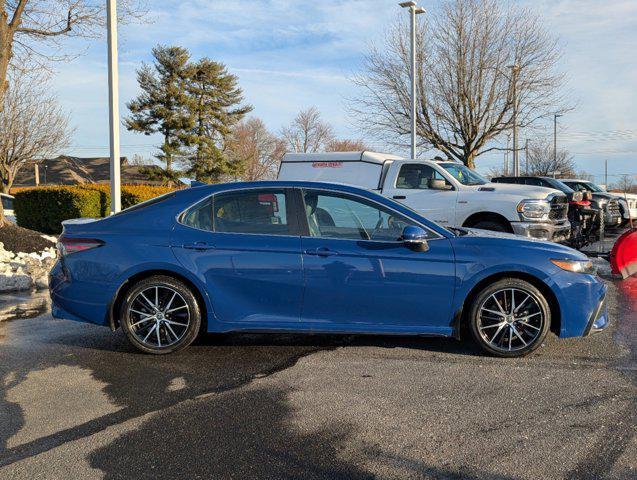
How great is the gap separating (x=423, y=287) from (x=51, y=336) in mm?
3847

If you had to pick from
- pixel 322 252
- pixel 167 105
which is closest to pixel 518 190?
pixel 322 252

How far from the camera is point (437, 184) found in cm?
1079

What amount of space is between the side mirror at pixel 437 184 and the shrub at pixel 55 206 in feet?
33.5

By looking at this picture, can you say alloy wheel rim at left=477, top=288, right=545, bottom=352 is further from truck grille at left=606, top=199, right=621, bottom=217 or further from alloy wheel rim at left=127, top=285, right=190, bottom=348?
truck grille at left=606, top=199, right=621, bottom=217

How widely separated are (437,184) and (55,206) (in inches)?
446

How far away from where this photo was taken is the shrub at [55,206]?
658 inches

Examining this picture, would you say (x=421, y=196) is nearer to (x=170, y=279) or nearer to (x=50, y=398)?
(x=170, y=279)

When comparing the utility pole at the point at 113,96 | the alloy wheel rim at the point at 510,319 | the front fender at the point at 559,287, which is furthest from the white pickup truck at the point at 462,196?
the alloy wheel rim at the point at 510,319

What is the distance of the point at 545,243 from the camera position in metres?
5.41

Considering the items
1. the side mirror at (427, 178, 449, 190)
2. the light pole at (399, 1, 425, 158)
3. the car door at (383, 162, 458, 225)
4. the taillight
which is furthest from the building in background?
the taillight

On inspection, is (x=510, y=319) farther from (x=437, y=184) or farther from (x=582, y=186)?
(x=582, y=186)

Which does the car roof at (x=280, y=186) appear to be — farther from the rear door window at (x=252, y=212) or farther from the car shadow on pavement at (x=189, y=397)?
the car shadow on pavement at (x=189, y=397)

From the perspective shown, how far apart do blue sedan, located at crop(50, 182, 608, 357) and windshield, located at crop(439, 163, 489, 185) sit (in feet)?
19.1

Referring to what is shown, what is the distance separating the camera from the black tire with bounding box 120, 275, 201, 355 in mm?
5312
